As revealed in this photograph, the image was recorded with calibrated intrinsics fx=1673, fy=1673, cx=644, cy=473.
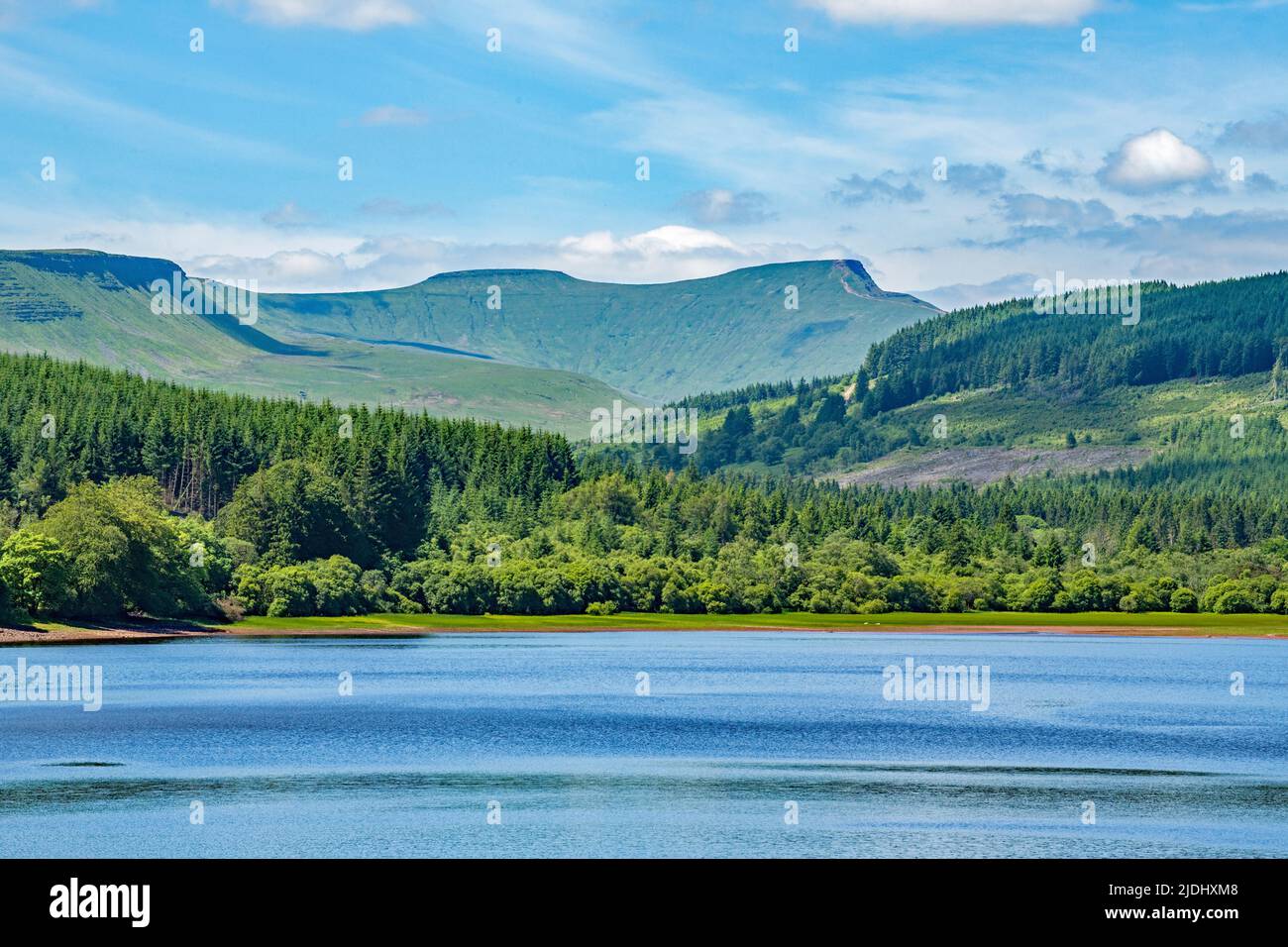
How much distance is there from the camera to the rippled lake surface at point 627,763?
2224 inches

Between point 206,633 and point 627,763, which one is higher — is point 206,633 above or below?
above

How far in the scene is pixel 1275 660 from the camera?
6014 inches

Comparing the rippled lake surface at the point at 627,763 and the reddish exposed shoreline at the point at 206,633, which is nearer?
the rippled lake surface at the point at 627,763

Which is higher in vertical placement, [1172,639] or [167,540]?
[167,540]

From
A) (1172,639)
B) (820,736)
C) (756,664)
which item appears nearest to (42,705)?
(820,736)

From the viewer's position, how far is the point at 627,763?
75562 millimetres

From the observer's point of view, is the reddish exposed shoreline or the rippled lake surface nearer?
the rippled lake surface

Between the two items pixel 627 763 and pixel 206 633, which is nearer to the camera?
pixel 627 763

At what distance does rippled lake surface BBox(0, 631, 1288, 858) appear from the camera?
185 ft

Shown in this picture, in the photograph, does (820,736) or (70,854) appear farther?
(820,736)
